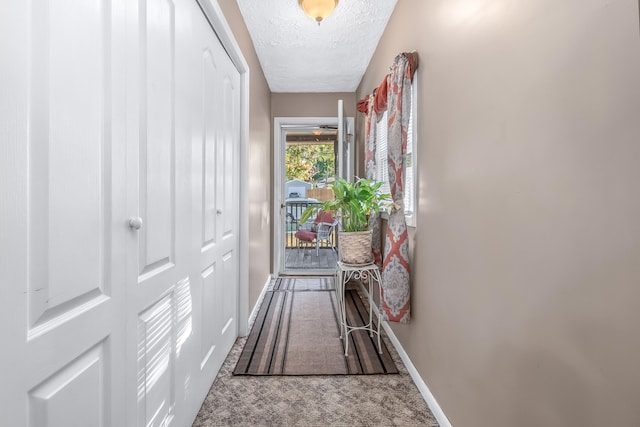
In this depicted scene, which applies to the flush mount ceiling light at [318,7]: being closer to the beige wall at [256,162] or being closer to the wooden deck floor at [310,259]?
the beige wall at [256,162]

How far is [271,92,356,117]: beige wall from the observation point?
4.30 m

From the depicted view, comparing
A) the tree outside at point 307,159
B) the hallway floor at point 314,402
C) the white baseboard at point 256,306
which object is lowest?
the hallway floor at point 314,402

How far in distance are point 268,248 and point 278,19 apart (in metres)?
2.51

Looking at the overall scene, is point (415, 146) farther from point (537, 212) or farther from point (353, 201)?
point (537, 212)

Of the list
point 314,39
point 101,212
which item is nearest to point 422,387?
point 101,212

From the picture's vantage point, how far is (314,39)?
2.90m

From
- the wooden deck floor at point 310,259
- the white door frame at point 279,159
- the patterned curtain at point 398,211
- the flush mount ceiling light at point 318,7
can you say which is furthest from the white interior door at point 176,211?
the wooden deck floor at point 310,259

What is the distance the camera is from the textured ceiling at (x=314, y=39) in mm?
2445

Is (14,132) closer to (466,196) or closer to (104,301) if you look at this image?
(104,301)

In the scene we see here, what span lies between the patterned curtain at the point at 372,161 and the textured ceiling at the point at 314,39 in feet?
1.69

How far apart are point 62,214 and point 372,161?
2.59m

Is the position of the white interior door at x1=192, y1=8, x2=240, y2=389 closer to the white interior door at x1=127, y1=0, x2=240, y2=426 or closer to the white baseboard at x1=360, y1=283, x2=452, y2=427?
the white interior door at x1=127, y1=0, x2=240, y2=426

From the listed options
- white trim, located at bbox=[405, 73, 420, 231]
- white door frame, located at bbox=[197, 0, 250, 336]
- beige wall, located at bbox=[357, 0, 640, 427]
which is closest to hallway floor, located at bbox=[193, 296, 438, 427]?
beige wall, located at bbox=[357, 0, 640, 427]

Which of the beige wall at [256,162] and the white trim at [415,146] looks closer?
the white trim at [415,146]
